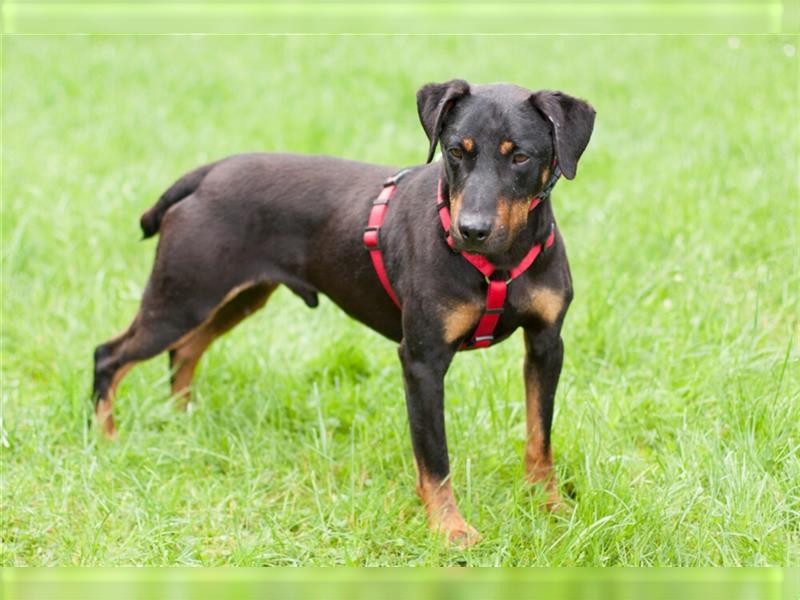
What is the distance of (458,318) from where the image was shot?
3734 mm

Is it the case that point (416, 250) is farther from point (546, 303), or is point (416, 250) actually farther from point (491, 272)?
point (546, 303)

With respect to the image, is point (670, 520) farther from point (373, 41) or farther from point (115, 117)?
point (373, 41)

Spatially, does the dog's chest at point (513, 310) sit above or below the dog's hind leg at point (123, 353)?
above

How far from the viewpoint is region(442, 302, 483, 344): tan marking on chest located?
3723 mm

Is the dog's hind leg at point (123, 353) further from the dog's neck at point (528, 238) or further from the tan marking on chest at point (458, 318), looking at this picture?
the dog's neck at point (528, 238)

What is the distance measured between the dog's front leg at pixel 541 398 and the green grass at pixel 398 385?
0.30 feet

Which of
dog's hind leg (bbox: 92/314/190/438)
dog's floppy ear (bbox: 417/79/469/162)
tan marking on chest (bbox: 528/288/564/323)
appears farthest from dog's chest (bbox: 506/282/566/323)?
dog's hind leg (bbox: 92/314/190/438)

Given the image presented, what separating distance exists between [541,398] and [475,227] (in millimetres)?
960

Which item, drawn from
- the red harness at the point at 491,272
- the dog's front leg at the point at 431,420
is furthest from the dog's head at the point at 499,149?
the dog's front leg at the point at 431,420

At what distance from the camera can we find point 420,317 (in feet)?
12.4

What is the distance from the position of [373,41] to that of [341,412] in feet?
20.8

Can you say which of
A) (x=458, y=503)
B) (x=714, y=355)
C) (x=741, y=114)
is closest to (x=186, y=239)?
(x=458, y=503)

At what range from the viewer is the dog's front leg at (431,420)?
3.79 metres

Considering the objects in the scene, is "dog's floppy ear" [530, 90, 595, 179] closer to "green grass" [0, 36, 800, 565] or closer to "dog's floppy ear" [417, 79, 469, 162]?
"dog's floppy ear" [417, 79, 469, 162]
